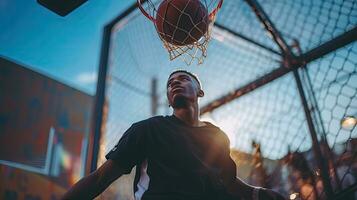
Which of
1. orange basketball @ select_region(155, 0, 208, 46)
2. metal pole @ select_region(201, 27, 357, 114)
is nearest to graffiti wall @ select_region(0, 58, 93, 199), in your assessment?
metal pole @ select_region(201, 27, 357, 114)

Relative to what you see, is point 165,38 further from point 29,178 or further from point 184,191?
point 29,178

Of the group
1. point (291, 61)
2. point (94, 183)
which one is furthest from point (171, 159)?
point (291, 61)

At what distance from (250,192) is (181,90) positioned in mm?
873

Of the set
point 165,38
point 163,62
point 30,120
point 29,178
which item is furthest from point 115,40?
point 29,178

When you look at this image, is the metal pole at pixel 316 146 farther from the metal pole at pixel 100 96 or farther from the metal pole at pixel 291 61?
the metal pole at pixel 100 96

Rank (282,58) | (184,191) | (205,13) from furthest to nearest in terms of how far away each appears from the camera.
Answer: (282,58) < (205,13) < (184,191)

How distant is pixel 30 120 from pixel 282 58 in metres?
13.9

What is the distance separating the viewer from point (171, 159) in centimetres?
178

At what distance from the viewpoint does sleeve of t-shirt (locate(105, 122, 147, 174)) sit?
5.79 feet

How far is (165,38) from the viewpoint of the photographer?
2602 millimetres

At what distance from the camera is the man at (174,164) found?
1667mm

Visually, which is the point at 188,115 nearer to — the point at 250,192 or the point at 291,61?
the point at 250,192

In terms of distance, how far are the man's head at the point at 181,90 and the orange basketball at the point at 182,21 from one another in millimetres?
324

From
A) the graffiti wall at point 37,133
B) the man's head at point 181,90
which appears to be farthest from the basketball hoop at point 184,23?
the graffiti wall at point 37,133
